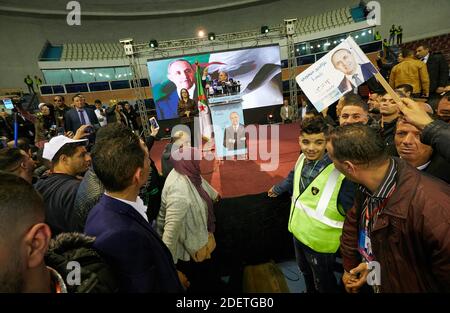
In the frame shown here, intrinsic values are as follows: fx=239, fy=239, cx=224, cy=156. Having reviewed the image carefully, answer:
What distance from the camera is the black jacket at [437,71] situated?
419 cm

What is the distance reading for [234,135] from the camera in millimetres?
4504

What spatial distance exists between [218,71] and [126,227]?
31.5ft

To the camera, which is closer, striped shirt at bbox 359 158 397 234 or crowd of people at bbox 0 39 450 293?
crowd of people at bbox 0 39 450 293

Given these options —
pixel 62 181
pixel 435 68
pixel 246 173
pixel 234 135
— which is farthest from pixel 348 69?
pixel 435 68

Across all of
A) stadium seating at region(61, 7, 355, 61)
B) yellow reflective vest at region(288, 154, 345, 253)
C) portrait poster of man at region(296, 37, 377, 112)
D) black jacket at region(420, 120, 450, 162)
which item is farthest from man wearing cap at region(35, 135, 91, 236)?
stadium seating at region(61, 7, 355, 61)

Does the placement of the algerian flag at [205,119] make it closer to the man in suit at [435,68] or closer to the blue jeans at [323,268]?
the blue jeans at [323,268]

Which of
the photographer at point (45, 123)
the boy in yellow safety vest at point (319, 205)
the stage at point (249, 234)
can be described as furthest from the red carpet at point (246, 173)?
the photographer at point (45, 123)

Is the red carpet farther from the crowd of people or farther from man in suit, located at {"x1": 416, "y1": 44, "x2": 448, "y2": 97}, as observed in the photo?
man in suit, located at {"x1": 416, "y1": 44, "x2": 448, "y2": 97}

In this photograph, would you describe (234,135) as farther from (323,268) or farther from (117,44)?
(117,44)

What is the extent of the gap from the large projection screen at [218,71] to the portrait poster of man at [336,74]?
8090mm

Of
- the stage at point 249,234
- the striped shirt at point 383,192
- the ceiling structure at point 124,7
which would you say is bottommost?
the stage at point 249,234

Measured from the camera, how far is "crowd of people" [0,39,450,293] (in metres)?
0.77

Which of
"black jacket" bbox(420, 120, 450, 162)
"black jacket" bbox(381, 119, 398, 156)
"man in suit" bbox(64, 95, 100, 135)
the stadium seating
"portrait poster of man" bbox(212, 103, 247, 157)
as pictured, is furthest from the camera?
the stadium seating

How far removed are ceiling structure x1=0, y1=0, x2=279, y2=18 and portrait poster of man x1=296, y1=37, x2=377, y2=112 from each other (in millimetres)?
15376
